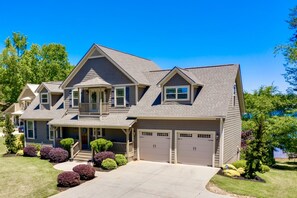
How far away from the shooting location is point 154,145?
18.0 metres

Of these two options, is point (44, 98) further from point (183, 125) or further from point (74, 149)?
point (183, 125)

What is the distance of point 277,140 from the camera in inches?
814

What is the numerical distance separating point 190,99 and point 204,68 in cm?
405

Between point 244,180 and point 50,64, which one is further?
point 50,64

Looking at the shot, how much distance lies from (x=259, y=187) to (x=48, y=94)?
21695mm

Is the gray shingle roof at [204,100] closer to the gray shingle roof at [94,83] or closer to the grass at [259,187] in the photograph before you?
the gray shingle roof at [94,83]

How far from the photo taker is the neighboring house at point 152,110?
16578 mm

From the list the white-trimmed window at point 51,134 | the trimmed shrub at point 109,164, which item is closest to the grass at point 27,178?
the trimmed shrub at point 109,164

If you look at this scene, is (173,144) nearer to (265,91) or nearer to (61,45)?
(265,91)

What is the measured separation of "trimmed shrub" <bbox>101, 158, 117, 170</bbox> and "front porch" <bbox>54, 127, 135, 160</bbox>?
70.3 inches

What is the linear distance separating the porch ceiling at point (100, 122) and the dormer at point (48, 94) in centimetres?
429

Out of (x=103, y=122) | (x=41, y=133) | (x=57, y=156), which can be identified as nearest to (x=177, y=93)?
(x=103, y=122)

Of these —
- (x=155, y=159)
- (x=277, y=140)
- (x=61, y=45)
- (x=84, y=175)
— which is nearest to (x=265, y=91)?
(x=277, y=140)

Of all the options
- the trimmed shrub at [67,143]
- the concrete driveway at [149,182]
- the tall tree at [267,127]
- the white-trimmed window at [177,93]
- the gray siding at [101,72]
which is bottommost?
the concrete driveway at [149,182]
